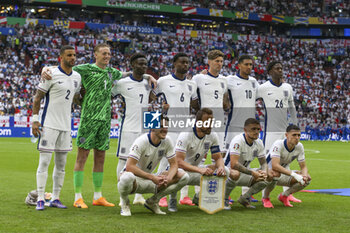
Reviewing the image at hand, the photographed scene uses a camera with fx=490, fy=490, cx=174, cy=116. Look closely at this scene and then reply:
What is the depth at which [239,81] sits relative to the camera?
29.6 feet

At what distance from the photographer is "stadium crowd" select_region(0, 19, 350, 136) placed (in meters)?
35.2

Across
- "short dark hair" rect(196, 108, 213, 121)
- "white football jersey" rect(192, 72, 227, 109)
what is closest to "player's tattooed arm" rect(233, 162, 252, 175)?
"short dark hair" rect(196, 108, 213, 121)

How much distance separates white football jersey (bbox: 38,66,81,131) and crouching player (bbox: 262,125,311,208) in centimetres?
338

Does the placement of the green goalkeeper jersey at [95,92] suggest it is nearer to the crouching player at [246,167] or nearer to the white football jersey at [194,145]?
the white football jersey at [194,145]

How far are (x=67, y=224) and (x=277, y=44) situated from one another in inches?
1986

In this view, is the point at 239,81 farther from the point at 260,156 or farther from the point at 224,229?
the point at 224,229

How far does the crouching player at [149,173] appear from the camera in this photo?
670cm

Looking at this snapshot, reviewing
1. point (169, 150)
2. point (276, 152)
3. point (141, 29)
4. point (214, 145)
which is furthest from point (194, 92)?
point (141, 29)

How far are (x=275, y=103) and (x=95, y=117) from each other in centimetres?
350

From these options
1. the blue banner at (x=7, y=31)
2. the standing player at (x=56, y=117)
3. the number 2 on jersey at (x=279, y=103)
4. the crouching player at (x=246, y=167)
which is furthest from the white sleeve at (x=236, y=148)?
the blue banner at (x=7, y=31)

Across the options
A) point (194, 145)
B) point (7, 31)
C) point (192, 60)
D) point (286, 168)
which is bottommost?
point (286, 168)

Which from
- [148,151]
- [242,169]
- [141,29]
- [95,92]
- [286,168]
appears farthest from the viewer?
[141,29]

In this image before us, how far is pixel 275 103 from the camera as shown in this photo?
30.3 ft

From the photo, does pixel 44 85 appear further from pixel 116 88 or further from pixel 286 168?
pixel 286 168
